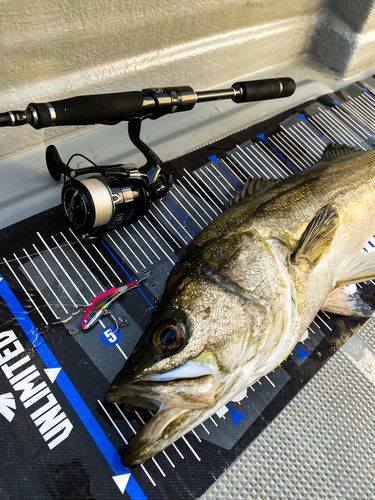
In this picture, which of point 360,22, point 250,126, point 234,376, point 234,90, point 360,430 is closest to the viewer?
point 234,376

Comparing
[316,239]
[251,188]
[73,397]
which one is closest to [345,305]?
[316,239]

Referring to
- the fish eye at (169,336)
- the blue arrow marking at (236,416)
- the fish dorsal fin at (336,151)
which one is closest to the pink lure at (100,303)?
the fish eye at (169,336)

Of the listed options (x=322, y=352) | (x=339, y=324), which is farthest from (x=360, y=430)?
(x=339, y=324)

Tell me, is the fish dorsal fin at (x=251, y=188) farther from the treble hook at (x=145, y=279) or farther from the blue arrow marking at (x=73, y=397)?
the blue arrow marking at (x=73, y=397)

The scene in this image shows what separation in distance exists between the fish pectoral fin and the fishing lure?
104 centimetres

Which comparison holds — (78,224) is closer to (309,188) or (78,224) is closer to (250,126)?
(309,188)

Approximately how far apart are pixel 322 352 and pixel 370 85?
2862 mm

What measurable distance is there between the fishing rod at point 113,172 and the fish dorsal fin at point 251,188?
382 mm

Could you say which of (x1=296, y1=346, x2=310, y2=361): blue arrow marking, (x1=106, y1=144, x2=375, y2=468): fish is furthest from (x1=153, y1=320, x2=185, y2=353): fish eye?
(x1=296, y1=346, x2=310, y2=361): blue arrow marking

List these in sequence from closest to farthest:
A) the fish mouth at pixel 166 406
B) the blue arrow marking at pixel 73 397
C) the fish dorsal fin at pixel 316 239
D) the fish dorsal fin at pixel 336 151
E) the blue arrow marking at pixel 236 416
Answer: the fish mouth at pixel 166 406 < the blue arrow marking at pixel 73 397 < the blue arrow marking at pixel 236 416 < the fish dorsal fin at pixel 316 239 < the fish dorsal fin at pixel 336 151

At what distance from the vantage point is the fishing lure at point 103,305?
6.16 feet

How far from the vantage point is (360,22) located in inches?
144

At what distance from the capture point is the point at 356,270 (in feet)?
7.13

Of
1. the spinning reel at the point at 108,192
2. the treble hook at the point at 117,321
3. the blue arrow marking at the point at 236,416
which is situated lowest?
the blue arrow marking at the point at 236,416
